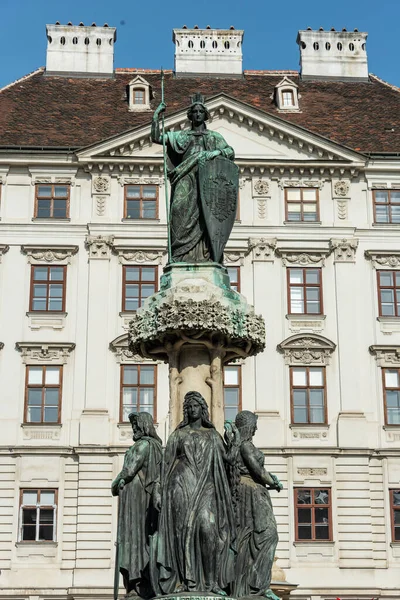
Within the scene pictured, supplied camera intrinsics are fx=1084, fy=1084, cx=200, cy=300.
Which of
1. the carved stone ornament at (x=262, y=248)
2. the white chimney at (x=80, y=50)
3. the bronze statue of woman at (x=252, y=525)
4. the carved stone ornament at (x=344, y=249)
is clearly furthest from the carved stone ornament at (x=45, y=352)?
the bronze statue of woman at (x=252, y=525)

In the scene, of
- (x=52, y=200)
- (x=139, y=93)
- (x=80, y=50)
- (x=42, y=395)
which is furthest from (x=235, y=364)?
(x=80, y=50)

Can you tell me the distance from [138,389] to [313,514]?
6.59m

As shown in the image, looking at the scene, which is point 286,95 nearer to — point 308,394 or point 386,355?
point 386,355

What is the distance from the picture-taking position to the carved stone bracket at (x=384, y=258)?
3566 centimetres

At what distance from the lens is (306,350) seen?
113ft

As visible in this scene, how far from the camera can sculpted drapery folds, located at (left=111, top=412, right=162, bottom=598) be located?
1025cm

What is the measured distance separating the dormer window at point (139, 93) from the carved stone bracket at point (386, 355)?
504 inches

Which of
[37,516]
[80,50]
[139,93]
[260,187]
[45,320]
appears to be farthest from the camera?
[80,50]

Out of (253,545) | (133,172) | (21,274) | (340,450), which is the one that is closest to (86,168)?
(133,172)

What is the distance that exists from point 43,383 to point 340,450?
31.1 ft

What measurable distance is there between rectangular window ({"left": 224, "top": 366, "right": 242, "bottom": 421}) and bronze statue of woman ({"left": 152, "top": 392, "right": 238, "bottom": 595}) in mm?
23444

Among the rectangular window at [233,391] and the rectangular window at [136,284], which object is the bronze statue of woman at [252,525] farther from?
the rectangular window at [136,284]

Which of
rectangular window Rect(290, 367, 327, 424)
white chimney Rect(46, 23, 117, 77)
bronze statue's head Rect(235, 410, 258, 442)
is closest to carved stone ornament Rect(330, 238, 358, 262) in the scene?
rectangular window Rect(290, 367, 327, 424)

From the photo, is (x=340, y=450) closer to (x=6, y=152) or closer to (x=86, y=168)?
(x=86, y=168)
